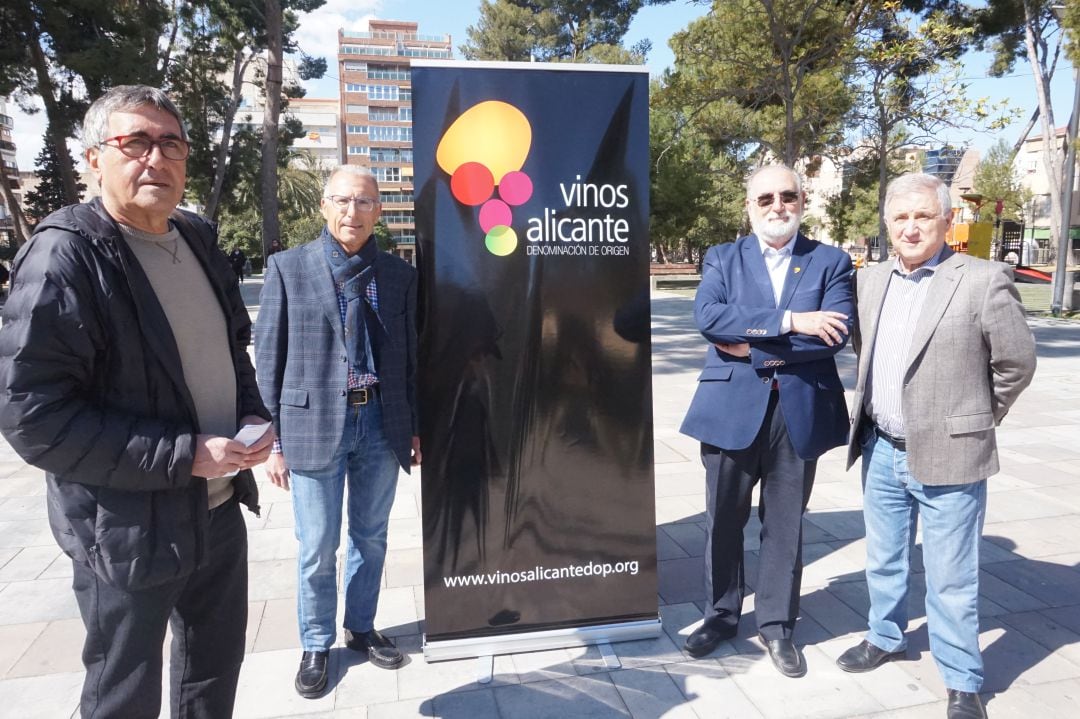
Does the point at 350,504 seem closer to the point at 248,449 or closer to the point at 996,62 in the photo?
the point at 248,449

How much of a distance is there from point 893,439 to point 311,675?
7.96ft

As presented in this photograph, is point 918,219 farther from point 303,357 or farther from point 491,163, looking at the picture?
point 303,357

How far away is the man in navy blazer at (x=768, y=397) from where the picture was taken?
2805 millimetres

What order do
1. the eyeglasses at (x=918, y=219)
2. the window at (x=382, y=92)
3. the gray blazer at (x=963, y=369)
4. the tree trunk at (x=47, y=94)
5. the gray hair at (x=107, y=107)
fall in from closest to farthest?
1. the gray hair at (x=107, y=107)
2. the gray blazer at (x=963, y=369)
3. the eyeglasses at (x=918, y=219)
4. the tree trunk at (x=47, y=94)
5. the window at (x=382, y=92)

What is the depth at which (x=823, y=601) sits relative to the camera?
3.46 metres

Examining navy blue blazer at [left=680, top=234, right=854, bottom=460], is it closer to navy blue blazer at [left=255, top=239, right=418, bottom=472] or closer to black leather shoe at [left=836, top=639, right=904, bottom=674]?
black leather shoe at [left=836, top=639, right=904, bottom=674]

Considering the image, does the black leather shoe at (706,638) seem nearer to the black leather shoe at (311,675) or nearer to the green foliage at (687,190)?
the black leather shoe at (311,675)

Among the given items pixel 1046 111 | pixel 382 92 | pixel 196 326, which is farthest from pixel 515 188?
pixel 382 92

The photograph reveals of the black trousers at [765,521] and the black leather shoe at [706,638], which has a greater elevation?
the black trousers at [765,521]

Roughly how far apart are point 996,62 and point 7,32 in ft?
88.6

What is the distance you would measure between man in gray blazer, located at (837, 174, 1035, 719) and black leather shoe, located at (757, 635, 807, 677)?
0.50 metres

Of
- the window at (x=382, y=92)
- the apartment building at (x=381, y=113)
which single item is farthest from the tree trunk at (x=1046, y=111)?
the window at (x=382, y=92)

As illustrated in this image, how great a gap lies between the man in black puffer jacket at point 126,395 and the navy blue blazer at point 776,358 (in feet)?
5.83

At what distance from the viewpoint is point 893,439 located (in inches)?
107
